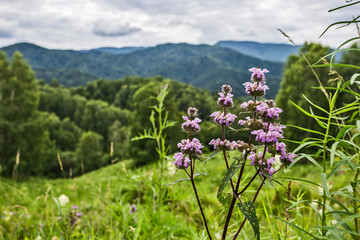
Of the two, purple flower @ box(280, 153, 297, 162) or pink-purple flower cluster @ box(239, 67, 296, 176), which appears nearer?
pink-purple flower cluster @ box(239, 67, 296, 176)

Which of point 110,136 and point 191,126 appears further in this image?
point 110,136

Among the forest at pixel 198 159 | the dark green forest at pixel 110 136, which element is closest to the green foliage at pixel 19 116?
the dark green forest at pixel 110 136

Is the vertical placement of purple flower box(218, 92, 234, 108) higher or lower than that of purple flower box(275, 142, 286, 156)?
higher

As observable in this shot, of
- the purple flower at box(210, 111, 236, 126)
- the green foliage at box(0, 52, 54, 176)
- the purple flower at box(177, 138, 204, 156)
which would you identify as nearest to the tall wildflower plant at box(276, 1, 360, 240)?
the purple flower at box(210, 111, 236, 126)

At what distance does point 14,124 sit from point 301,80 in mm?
25736

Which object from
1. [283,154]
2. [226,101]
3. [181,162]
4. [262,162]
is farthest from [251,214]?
[226,101]

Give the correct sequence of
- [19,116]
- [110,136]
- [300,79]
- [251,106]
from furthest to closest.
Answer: [19,116]
[110,136]
[300,79]
[251,106]

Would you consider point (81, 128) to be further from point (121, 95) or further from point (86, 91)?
point (86, 91)

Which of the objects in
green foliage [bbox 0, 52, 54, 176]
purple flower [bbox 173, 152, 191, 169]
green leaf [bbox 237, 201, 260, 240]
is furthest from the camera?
green foliage [bbox 0, 52, 54, 176]

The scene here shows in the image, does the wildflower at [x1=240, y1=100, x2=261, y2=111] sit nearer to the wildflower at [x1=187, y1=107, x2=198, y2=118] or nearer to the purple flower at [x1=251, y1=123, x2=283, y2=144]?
the purple flower at [x1=251, y1=123, x2=283, y2=144]

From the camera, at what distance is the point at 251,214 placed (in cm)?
122

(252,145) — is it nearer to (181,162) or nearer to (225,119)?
(225,119)

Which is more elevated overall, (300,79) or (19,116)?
(300,79)

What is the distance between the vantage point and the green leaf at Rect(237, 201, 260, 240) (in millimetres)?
1173
